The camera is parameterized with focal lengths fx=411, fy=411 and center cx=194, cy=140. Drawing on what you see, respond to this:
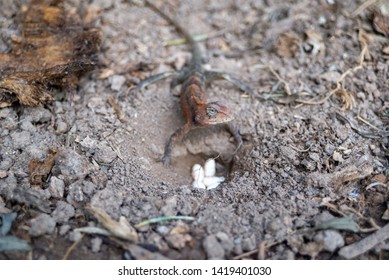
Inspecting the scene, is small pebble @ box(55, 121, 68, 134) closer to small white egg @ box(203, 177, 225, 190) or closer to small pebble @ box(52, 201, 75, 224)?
small pebble @ box(52, 201, 75, 224)

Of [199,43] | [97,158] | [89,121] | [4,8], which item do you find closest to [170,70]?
[199,43]

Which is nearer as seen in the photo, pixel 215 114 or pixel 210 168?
pixel 215 114

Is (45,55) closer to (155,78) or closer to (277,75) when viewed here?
(155,78)

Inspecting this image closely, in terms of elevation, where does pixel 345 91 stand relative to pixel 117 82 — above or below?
above

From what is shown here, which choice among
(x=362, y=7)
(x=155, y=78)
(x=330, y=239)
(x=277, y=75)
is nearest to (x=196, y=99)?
(x=155, y=78)
